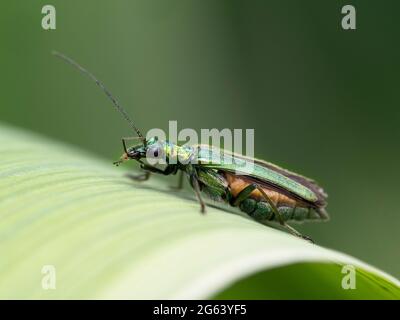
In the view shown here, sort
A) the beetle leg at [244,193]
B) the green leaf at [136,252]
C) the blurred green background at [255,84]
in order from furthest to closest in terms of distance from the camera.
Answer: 1. the blurred green background at [255,84]
2. the beetle leg at [244,193]
3. the green leaf at [136,252]

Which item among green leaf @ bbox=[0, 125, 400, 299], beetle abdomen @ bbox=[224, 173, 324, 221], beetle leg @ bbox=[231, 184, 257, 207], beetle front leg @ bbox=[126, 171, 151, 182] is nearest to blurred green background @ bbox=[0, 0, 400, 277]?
beetle front leg @ bbox=[126, 171, 151, 182]

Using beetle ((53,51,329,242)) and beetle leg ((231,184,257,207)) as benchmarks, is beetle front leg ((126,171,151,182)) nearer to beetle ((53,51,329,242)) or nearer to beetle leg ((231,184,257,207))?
beetle ((53,51,329,242))

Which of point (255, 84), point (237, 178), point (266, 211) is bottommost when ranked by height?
point (266, 211)

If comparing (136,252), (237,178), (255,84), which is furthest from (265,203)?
(255,84)

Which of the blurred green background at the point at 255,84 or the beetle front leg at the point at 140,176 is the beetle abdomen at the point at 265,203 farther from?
the blurred green background at the point at 255,84

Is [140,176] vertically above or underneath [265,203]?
above

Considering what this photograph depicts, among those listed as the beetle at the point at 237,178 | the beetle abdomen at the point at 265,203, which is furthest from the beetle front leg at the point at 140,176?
the beetle abdomen at the point at 265,203

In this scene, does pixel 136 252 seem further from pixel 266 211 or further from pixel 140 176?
pixel 140 176
